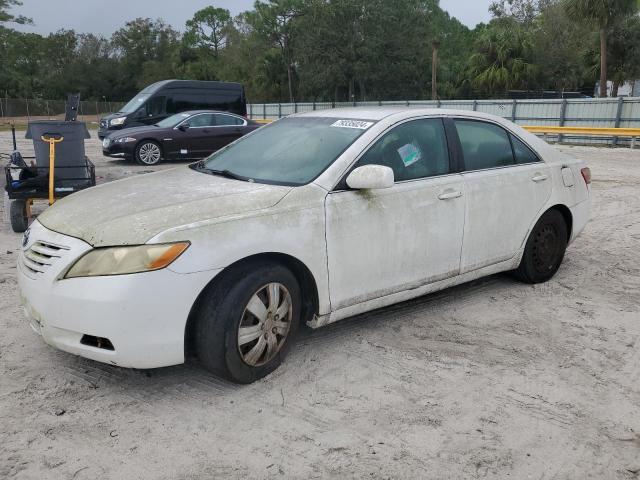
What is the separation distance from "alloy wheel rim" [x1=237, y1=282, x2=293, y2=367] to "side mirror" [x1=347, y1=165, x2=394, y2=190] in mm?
785

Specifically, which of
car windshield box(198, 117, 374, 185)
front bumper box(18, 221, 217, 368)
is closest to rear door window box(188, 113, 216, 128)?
car windshield box(198, 117, 374, 185)

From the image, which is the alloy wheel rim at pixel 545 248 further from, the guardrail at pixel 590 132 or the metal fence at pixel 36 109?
the metal fence at pixel 36 109

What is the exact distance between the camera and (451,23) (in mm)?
73188

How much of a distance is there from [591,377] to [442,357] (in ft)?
2.84

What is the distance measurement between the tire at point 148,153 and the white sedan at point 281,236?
974 cm

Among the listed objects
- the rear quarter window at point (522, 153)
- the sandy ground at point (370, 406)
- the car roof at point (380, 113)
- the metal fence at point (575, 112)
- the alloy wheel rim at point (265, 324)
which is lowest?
the sandy ground at point (370, 406)

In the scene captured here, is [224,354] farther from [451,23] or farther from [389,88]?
[451,23]

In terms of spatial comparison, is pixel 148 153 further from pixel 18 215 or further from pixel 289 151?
pixel 289 151

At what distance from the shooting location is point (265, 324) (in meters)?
3.29

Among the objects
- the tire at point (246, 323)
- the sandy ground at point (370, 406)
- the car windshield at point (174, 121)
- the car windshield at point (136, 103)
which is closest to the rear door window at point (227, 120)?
the car windshield at point (174, 121)

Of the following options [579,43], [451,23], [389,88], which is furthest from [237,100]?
[451,23]

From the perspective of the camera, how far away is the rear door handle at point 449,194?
13.5ft

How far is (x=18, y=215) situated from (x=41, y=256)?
14.3 ft

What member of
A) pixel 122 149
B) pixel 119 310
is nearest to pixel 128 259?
pixel 119 310
